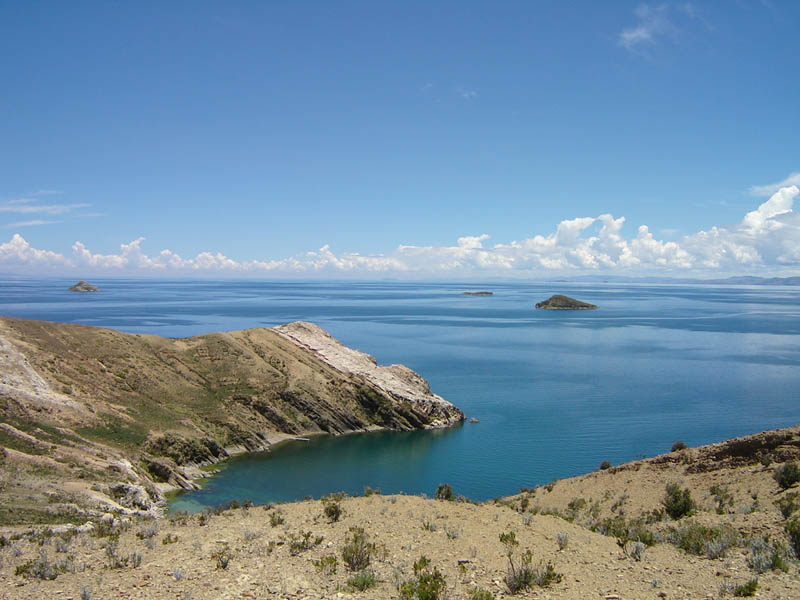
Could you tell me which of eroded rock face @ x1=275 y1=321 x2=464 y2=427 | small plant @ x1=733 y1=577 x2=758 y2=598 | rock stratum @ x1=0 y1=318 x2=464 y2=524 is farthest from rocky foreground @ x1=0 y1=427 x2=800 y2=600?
eroded rock face @ x1=275 y1=321 x2=464 y2=427

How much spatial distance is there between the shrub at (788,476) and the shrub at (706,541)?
944cm

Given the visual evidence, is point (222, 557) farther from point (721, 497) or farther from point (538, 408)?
point (538, 408)

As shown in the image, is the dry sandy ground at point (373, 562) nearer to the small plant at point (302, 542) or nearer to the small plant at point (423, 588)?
the small plant at point (302, 542)

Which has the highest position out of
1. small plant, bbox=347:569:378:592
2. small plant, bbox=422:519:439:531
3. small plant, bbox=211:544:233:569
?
small plant, bbox=347:569:378:592

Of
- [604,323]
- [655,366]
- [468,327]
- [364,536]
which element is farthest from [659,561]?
[604,323]

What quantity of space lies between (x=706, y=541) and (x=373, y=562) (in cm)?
991

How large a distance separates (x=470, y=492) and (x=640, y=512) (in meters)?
17.0

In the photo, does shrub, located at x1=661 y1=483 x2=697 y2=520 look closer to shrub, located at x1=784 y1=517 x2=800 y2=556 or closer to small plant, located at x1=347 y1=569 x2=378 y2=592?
shrub, located at x1=784 y1=517 x2=800 y2=556

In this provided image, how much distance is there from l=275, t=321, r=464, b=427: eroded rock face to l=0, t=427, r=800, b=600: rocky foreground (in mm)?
39810

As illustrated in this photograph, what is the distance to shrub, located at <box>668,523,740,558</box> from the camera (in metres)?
14.5

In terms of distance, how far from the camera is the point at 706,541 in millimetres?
15414

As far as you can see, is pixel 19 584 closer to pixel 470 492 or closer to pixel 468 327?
pixel 470 492

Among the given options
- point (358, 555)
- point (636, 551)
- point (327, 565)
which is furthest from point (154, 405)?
point (636, 551)

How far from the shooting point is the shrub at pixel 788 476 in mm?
23875
